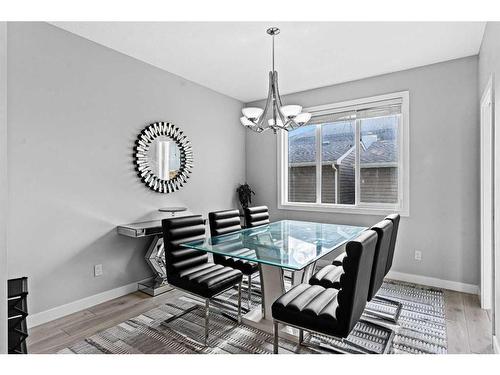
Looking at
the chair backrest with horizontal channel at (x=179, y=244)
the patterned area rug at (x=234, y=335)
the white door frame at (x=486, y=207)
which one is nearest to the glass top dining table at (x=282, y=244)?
the chair backrest with horizontal channel at (x=179, y=244)

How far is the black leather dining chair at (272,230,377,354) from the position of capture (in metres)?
1.60

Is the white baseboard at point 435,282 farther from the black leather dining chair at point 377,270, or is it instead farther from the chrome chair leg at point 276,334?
the chrome chair leg at point 276,334

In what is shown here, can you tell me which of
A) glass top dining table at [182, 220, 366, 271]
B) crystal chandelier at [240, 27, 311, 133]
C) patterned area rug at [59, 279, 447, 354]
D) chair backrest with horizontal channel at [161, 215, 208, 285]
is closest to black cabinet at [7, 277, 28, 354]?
patterned area rug at [59, 279, 447, 354]

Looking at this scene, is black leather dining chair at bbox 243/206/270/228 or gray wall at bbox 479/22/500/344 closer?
gray wall at bbox 479/22/500/344

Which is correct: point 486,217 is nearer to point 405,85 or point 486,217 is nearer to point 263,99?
point 405,85

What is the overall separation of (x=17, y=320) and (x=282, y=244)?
1.76 meters

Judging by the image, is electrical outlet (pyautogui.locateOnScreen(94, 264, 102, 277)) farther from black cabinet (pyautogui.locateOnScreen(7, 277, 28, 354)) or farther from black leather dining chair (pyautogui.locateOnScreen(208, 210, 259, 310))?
black leather dining chair (pyautogui.locateOnScreen(208, 210, 259, 310))

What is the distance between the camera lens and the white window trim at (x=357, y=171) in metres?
3.58

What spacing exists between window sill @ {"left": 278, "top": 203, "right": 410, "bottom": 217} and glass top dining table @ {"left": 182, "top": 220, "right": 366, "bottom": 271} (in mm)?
842

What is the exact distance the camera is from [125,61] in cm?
318

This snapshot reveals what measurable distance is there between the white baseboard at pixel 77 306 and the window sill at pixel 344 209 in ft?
7.58

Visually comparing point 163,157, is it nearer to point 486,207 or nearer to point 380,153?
point 380,153
